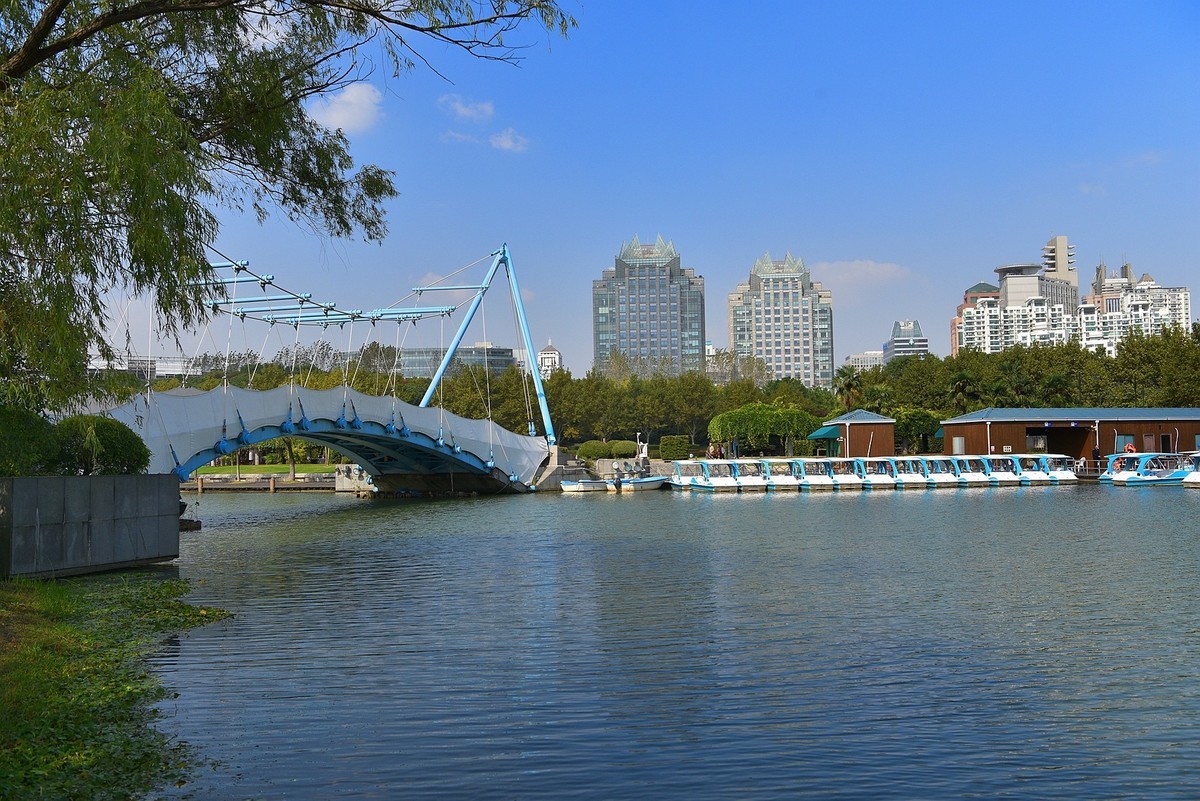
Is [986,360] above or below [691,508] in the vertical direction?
above

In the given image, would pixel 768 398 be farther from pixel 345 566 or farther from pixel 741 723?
pixel 741 723

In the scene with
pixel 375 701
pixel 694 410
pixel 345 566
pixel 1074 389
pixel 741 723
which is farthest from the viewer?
pixel 694 410

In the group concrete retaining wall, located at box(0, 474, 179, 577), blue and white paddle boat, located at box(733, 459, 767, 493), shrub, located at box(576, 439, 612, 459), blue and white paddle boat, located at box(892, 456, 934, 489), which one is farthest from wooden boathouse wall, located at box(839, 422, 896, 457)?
concrete retaining wall, located at box(0, 474, 179, 577)

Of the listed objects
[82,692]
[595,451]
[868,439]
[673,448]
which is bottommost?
[82,692]

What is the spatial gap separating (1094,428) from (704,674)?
68.4 meters

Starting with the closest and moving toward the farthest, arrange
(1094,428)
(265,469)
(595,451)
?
(1094,428)
(595,451)
(265,469)

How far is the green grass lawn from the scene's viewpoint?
10838 centimetres

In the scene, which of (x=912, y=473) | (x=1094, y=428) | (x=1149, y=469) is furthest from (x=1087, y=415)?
(x=912, y=473)

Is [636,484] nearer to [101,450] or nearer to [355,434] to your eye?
[355,434]

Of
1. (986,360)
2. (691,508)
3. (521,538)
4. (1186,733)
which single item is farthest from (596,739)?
(986,360)

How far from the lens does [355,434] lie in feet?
193

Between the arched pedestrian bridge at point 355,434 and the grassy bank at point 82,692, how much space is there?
3.43 metres

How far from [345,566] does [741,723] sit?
20.2 meters

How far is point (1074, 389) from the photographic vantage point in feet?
310
